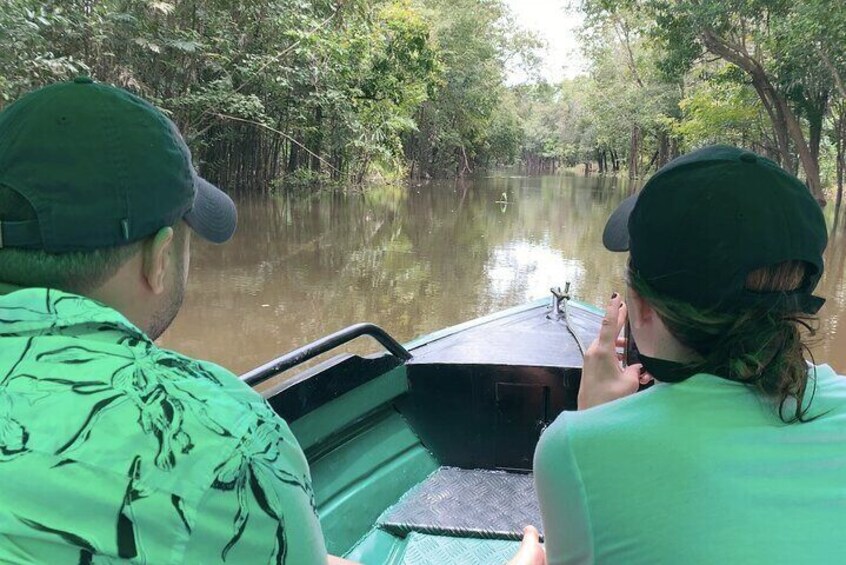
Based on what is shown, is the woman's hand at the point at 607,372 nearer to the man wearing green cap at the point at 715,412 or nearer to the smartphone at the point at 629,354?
the smartphone at the point at 629,354

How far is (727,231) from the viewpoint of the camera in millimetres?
855

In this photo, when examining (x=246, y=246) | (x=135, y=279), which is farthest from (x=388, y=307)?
(x=135, y=279)

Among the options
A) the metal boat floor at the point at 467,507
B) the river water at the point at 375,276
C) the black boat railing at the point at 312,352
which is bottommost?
the river water at the point at 375,276

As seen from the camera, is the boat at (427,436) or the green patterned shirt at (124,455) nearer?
the green patterned shirt at (124,455)

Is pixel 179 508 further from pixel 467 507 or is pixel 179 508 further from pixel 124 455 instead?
pixel 467 507

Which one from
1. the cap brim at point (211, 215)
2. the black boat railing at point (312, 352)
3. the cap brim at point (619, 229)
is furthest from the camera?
the black boat railing at point (312, 352)

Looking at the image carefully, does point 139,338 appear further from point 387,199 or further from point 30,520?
point 387,199

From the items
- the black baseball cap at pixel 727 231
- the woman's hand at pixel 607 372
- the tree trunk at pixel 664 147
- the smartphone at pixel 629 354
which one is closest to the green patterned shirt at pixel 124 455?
the black baseball cap at pixel 727 231

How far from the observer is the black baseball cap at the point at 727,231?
33.6 inches

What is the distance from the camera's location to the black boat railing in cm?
226

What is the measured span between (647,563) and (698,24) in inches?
590

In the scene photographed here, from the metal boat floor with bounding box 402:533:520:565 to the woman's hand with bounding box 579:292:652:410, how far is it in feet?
3.94

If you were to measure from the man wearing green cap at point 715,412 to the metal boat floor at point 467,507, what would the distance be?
1705 millimetres

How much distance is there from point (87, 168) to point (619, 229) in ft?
3.05
